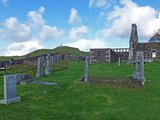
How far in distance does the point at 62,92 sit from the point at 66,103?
13.0 ft

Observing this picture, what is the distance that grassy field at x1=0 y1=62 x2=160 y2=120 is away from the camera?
57.5 ft

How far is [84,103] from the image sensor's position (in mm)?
20828

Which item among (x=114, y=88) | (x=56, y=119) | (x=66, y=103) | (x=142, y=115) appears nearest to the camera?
(x=56, y=119)

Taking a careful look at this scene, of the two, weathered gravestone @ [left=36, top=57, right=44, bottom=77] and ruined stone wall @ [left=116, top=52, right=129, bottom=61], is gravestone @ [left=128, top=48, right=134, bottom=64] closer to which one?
ruined stone wall @ [left=116, top=52, right=129, bottom=61]

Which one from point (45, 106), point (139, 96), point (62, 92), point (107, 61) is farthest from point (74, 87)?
point (107, 61)

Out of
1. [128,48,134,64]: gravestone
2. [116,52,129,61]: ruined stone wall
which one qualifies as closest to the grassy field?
[128,48,134,64]: gravestone

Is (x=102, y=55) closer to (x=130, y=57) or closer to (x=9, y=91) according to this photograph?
(x=130, y=57)

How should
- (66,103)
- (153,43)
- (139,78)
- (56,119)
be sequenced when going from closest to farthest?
(56,119) → (66,103) → (139,78) → (153,43)

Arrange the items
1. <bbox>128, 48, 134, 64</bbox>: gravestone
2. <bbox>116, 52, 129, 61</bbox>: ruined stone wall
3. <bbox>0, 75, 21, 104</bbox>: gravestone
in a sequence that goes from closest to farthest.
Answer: <bbox>0, 75, 21, 104</bbox>: gravestone, <bbox>128, 48, 134, 64</bbox>: gravestone, <bbox>116, 52, 129, 61</bbox>: ruined stone wall

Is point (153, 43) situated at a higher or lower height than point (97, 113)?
higher

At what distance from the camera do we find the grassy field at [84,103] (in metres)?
17.5

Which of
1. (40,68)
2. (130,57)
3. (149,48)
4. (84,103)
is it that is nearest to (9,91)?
(84,103)

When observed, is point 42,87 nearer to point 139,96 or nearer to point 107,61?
point 139,96

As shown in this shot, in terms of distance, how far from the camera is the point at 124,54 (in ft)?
220
